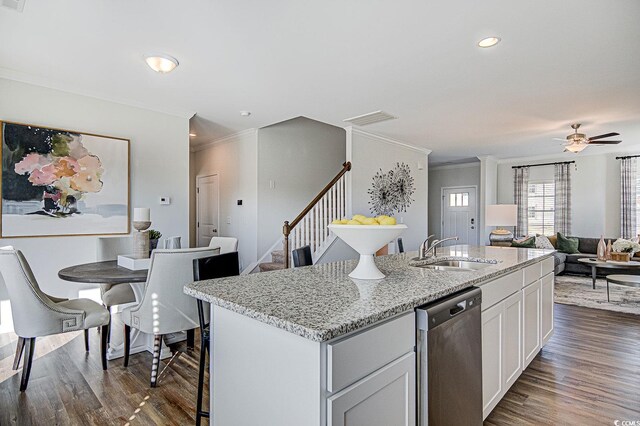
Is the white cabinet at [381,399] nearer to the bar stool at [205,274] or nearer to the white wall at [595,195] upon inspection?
the bar stool at [205,274]

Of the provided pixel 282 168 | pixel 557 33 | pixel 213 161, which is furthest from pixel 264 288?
pixel 213 161

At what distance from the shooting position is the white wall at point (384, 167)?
17.5 ft

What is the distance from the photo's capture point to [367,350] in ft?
3.55

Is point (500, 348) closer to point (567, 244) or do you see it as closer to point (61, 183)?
point (61, 183)

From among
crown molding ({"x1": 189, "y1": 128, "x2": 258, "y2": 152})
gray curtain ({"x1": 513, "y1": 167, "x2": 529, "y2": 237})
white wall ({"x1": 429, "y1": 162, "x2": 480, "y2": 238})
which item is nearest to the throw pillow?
gray curtain ({"x1": 513, "y1": 167, "x2": 529, "y2": 237})

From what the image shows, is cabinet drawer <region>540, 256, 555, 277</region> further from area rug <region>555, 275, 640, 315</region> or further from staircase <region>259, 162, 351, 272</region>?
staircase <region>259, 162, 351, 272</region>

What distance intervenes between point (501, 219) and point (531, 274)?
528 centimetres

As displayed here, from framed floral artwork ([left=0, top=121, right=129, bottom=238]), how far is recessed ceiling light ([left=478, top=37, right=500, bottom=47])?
3.79m

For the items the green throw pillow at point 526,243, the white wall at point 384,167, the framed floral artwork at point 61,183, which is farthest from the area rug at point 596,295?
the framed floral artwork at point 61,183

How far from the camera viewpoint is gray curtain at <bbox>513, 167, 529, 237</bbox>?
8.04 meters

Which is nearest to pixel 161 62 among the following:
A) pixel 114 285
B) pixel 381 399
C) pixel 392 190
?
pixel 114 285

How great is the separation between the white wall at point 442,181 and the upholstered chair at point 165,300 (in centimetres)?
816

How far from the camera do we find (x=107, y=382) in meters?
2.45

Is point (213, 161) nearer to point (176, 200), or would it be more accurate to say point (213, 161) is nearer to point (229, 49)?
point (176, 200)
